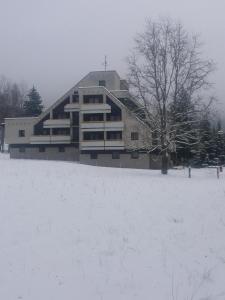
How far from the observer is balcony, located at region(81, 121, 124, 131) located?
5800cm

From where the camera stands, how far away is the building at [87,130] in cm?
5769

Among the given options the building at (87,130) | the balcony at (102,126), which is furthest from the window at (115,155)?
the balcony at (102,126)

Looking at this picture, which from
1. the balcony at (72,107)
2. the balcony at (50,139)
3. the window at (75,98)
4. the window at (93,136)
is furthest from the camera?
the window at (75,98)

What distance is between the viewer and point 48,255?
10438mm

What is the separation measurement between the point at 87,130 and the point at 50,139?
21.5ft

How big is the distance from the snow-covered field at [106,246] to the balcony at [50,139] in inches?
1754

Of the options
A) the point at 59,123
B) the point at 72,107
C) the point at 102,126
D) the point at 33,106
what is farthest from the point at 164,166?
the point at 33,106

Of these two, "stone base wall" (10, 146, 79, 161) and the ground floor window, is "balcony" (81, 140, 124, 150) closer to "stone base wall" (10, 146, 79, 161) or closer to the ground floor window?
the ground floor window

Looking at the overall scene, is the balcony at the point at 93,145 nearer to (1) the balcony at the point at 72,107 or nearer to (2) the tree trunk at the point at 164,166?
(1) the balcony at the point at 72,107

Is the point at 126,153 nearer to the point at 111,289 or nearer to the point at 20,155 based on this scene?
the point at 20,155

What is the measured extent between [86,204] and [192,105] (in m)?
23.3

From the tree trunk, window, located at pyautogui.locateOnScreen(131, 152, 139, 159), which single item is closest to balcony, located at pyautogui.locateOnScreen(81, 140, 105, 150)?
window, located at pyautogui.locateOnScreen(131, 152, 139, 159)

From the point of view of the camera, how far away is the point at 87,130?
5909 centimetres

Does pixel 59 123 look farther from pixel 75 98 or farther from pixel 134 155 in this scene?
pixel 134 155
